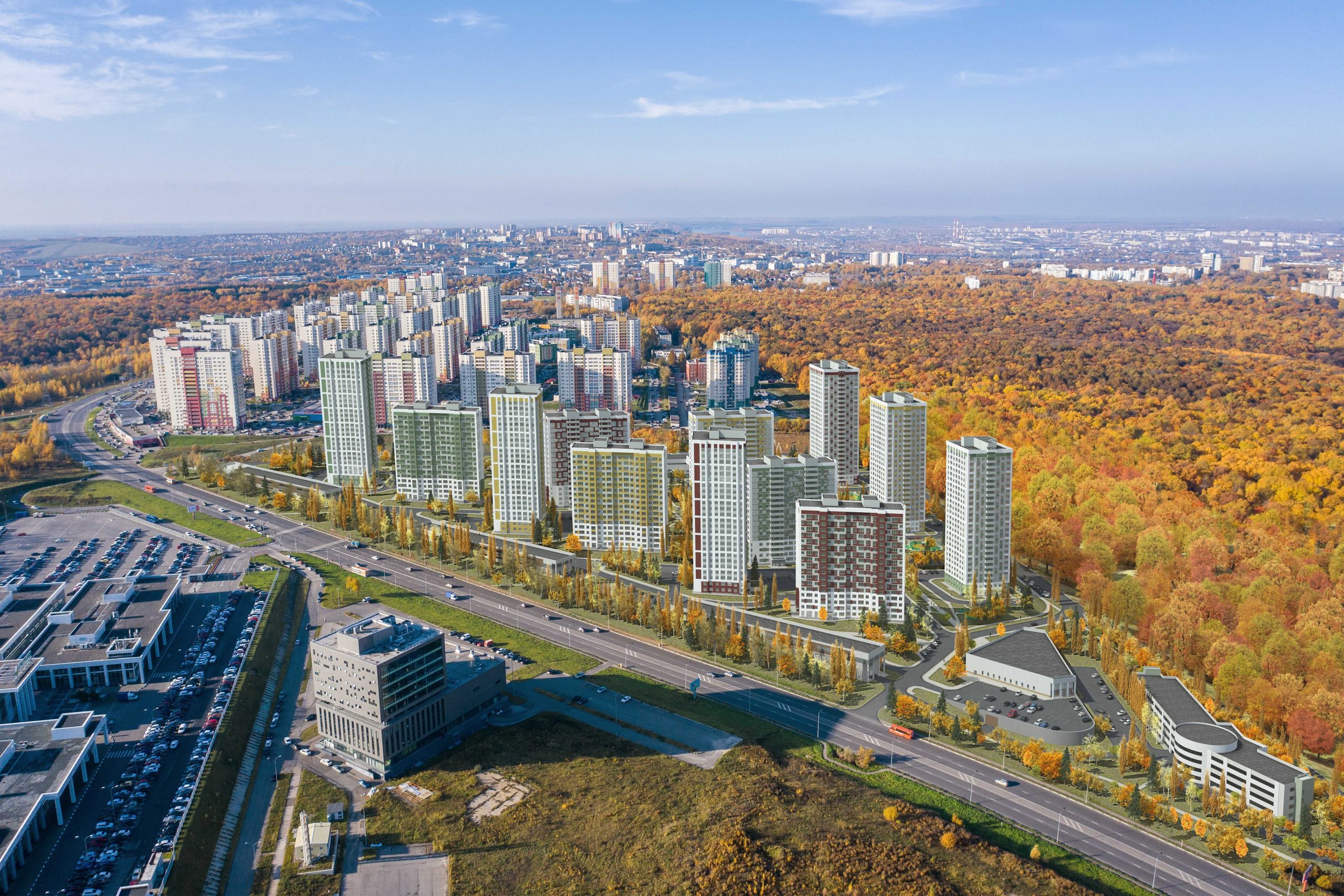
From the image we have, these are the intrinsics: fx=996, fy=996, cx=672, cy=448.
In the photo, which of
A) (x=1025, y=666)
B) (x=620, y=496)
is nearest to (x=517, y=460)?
(x=620, y=496)

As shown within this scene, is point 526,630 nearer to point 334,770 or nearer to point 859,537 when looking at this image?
point 334,770

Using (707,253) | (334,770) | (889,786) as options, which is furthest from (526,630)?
(707,253)

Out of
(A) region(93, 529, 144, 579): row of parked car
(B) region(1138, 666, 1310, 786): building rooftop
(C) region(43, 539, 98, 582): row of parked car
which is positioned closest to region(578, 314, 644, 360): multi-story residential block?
(A) region(93, 529, 144, 579): row of parked car

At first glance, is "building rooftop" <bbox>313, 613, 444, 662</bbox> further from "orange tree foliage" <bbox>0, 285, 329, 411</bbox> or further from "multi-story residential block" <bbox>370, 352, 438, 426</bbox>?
"orange tree foliage" <bbox>0, 285, 329, 411</bbox>

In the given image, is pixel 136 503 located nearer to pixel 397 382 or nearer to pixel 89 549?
pixel 89 549

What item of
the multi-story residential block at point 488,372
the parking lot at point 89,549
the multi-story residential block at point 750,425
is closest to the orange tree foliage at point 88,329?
the parking lot at point 89,549

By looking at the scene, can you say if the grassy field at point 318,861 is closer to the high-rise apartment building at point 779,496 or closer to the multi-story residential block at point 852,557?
the multi-story residential block at point 852,557
